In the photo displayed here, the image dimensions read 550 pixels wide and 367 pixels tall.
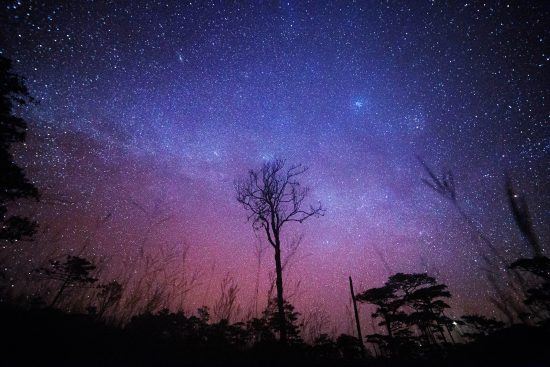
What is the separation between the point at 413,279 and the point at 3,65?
3908 cm

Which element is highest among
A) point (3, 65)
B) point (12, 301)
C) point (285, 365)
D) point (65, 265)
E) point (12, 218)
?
point (3, 65)

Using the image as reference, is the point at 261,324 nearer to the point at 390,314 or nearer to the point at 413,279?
the point at 390,314

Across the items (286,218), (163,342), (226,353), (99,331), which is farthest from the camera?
(286,218)

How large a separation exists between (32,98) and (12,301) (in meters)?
12.5

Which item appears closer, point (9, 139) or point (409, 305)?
point (9, 139)

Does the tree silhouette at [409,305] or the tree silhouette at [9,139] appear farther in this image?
the tree silhouette at [409,305]

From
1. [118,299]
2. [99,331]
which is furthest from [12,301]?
[99,331]

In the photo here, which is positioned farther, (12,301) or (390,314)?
(390,314)

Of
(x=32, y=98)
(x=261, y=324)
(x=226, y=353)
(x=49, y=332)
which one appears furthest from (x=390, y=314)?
(x=32, y=98)

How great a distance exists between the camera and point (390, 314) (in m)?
30.0

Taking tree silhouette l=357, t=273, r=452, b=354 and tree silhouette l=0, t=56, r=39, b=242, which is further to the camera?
tree silhouette l=357, t=273, r=452, b=354

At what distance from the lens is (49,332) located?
34.6ft

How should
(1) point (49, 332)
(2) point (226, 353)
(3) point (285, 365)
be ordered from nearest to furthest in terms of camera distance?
(3) point (285, 365)
(1) point (49, 332)
(2) point (226, 353)

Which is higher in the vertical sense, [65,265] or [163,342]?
[65,265]
